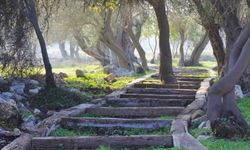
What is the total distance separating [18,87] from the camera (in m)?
10.8

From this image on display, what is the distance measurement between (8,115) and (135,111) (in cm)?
289

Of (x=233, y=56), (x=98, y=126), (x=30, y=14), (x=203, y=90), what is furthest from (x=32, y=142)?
(x=203, y=90)

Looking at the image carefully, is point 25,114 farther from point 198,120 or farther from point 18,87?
point 198,120

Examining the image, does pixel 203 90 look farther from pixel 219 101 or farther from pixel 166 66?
pixel 219 101

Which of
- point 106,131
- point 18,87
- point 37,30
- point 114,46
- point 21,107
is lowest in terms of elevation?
point 106,131

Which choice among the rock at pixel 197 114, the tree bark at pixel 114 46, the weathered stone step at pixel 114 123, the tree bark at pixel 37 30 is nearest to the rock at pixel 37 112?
the weathered stone step at pixel 114 123

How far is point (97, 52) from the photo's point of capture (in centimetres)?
3312

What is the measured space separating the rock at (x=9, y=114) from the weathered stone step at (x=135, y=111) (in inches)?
83.2

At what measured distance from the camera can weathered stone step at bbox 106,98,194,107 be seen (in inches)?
414

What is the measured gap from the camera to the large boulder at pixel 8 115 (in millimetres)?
7500

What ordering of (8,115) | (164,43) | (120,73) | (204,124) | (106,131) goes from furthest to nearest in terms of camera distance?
(120,73) < (164,43) < (106,131) < (8,115) < (204,124)

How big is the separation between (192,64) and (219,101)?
28355 mm

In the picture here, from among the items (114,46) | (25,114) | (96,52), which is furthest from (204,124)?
(96,52)

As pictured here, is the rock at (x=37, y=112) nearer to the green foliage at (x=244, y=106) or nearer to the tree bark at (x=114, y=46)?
the green foliage at (x=244, y=106)
